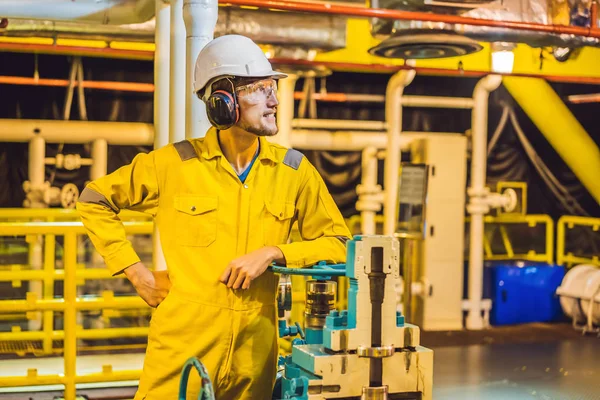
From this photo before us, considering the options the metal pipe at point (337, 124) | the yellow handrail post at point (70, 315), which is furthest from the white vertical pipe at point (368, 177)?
the yellow handrail post at point (70, 315)

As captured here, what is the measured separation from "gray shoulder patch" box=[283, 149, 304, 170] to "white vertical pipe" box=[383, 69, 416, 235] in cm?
518

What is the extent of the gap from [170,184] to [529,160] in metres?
8.58

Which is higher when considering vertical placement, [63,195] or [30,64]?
[30,64]

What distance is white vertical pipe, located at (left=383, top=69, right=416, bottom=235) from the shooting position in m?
7.97

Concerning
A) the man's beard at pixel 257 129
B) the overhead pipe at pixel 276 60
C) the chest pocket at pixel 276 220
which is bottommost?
the chest pocket at pixel 276 220

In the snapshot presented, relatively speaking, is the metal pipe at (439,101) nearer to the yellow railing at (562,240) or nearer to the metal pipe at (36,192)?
the yellow railing at (562,240)

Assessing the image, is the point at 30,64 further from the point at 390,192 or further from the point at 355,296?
A: the point at 355,296

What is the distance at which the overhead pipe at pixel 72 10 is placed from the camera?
4.86 metres

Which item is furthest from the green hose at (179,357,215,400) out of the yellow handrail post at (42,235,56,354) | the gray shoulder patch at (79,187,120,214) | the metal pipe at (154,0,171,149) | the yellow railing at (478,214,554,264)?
the yellow railing at (478,214,554,264)

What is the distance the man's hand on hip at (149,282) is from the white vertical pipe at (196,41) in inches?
39.5

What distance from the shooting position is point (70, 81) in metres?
8.54

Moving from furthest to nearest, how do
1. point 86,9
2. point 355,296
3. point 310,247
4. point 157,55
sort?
1. point 86,9
2. point 157,55
3. point 310,247
4. point 355,296

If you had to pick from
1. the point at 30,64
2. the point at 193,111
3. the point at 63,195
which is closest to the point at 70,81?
the point at 30,64

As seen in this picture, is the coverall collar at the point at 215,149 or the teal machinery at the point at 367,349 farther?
the coverall collar at the point at 215,149
